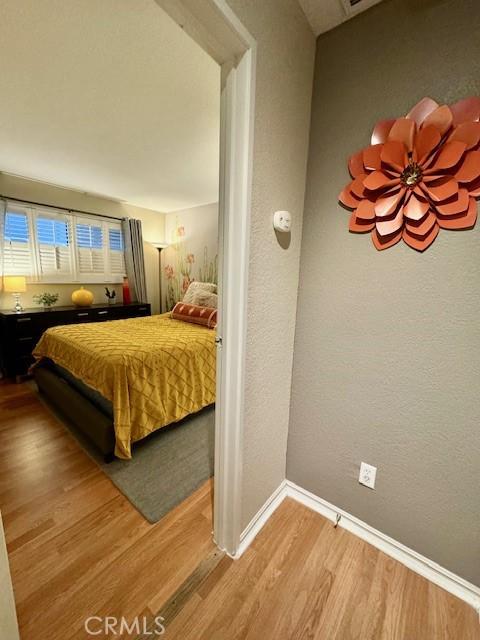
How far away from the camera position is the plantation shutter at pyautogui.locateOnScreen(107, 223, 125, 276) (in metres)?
4.06

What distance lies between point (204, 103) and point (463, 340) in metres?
1.97

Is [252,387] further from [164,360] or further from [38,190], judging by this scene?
[38,190]

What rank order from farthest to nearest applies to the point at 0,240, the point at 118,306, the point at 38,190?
the point at 118,306
the point at 38,190
the point at 0,240

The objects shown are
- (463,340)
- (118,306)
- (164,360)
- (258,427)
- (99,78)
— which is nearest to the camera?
(463,340)

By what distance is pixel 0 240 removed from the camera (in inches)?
118

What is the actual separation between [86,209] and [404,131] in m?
4.06

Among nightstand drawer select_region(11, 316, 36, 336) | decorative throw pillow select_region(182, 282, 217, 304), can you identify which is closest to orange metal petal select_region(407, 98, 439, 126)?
decorative throw pillow select_region(182, 282, 217, 304)

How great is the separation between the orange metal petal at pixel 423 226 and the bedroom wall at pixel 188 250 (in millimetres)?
3044

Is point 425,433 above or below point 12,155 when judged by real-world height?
below

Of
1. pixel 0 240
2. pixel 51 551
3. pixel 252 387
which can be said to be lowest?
pixel 51 551

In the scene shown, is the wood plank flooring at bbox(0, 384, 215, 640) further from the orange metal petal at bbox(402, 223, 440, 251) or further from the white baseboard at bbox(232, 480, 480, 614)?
the orange metal petal at bbox(402, 223, 440, 251)

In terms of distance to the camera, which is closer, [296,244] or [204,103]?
[296,244]

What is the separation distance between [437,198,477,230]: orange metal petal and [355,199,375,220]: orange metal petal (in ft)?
0.75

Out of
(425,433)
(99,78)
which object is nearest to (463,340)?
(425,433)
